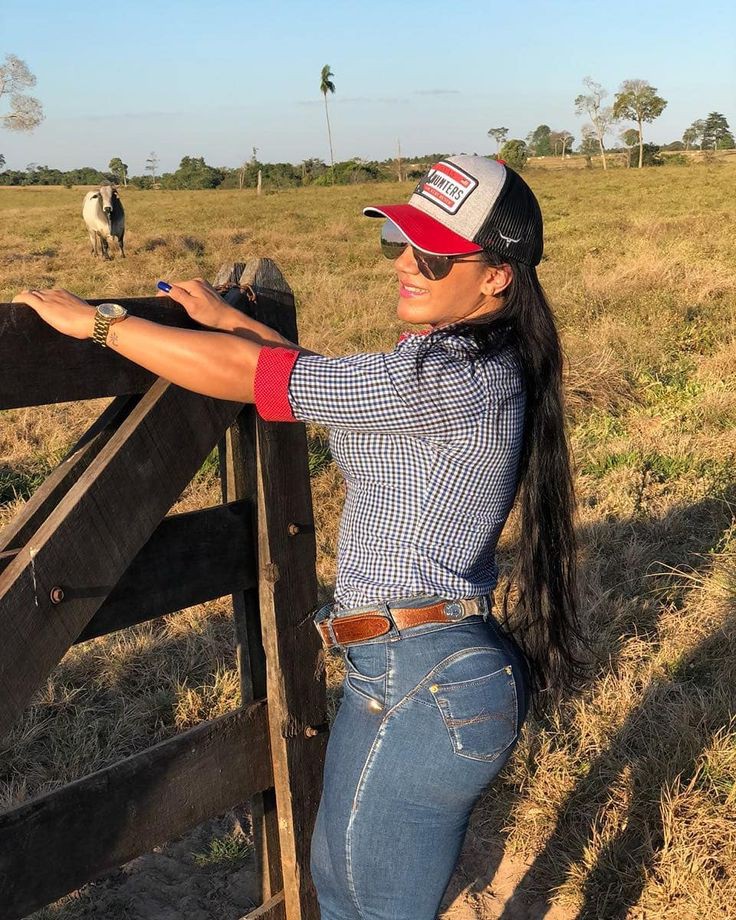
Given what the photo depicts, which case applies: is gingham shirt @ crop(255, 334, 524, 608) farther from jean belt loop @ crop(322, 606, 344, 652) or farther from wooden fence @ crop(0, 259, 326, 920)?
wooden fence @ crop(0, 259, 326, 920)

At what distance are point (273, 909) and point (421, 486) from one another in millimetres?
1181

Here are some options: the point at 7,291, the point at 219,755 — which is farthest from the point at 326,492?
the point at 7,291

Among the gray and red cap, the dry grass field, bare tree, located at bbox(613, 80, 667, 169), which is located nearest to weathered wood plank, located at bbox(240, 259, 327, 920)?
the gray and red cap

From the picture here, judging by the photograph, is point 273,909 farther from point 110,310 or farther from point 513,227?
point 513,227

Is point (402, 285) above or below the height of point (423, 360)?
above

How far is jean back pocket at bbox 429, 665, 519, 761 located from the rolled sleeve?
0.48 metres

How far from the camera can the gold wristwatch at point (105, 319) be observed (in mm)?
1496

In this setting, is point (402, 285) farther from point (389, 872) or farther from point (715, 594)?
point (715, 594)

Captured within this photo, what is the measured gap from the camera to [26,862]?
167 cm

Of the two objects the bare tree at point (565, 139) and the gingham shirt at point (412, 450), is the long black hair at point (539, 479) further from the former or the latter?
the bare tree at point (565, 139)

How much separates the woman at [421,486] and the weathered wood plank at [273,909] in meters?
0.43

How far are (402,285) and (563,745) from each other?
2108mm

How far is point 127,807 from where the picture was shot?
1821 millimetres

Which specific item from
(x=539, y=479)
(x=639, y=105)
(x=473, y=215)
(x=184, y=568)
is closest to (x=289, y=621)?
(x=184, y=568)
